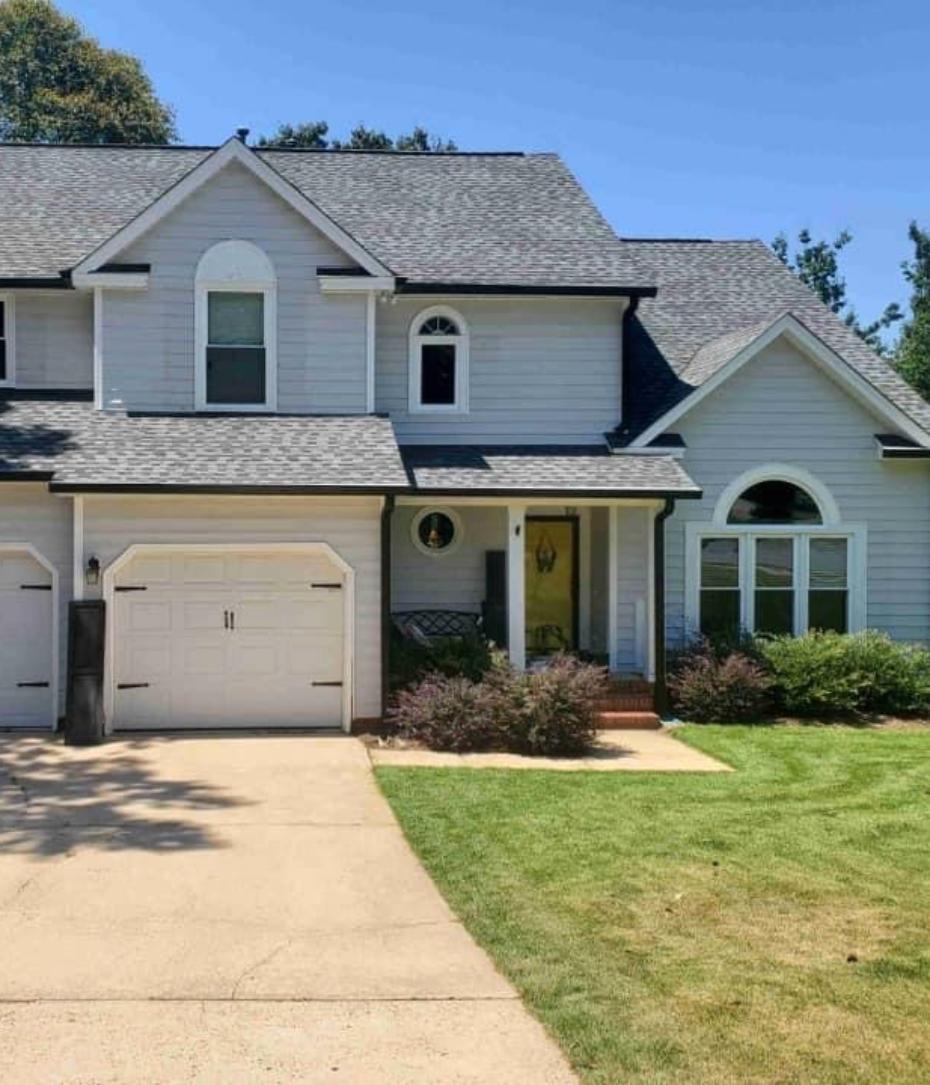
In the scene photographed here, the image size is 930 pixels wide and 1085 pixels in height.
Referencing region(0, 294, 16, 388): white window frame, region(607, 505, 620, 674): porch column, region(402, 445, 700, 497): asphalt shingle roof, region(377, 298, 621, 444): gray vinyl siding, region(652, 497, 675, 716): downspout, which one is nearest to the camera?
region(402, 445, 700, 497): asphalt shingle roof

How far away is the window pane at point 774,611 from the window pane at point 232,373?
8.16 m

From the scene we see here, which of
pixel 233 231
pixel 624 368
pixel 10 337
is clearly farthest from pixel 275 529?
pixel 624 368

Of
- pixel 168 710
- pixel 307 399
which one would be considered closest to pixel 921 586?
pixel 307 399

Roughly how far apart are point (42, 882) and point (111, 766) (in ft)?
13.0

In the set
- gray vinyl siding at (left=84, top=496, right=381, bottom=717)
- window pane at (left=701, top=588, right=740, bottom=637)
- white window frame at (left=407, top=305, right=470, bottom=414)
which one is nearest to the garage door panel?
gray vinyl siding at (left=84, top=496, right=381, bottom=717)

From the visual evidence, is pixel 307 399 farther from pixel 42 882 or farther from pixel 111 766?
pixel 42 882

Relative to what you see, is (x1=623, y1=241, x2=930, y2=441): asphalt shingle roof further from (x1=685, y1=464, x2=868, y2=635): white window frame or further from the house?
(x1=685, y1=464, x2=868, y2=635): white window frame

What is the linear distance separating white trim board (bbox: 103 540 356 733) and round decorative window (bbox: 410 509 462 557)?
290 cm

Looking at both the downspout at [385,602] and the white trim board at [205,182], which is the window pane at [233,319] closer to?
the white trim board at [205,182]

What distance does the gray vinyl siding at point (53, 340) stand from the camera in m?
15.4

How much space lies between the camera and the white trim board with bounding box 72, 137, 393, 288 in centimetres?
1443

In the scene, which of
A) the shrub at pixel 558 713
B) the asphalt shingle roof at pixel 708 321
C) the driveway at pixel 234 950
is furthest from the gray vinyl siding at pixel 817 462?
the driveway at pixel 234 950

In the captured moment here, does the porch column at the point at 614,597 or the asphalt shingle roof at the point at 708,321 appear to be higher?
the asphalt shingle roof at the point at 708,321

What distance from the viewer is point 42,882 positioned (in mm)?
7383
